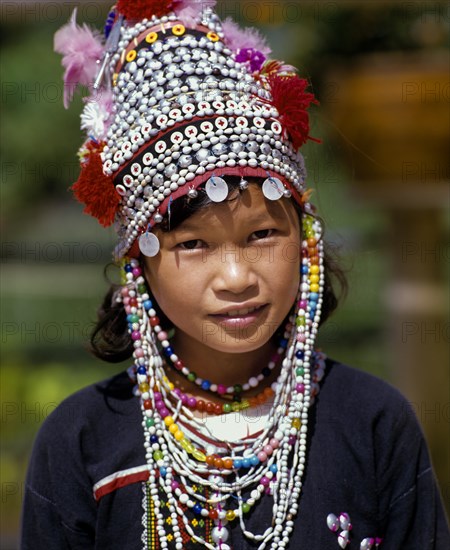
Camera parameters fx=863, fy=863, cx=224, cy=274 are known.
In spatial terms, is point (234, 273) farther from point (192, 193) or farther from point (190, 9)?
point (190, 9)

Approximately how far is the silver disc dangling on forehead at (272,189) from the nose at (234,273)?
0.46 feet

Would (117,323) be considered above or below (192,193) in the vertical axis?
below

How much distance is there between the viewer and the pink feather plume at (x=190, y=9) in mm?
2104

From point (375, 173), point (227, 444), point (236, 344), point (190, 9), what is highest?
point (190, 9)

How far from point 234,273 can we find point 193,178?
0.23 metres

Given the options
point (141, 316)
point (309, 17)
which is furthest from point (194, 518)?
point (309, 17)

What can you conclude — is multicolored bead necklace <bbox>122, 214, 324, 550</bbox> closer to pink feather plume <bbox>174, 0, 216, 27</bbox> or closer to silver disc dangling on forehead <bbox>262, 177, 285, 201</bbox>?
silver disc dangling on forehead <bbox>262, 177, 285, 201</bbox>

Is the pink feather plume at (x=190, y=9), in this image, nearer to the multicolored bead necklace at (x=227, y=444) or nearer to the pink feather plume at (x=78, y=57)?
the pink feather plume at (x=78, y=57)

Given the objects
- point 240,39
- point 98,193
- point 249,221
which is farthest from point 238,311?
point 240,39

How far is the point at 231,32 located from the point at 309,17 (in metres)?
1.87

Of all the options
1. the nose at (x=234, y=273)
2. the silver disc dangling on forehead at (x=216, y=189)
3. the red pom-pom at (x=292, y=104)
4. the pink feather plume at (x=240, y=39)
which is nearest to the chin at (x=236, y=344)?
the nose at (x=234, y=273)

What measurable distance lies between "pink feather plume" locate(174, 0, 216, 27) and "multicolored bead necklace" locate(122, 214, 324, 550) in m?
0.56

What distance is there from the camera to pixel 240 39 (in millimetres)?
2172

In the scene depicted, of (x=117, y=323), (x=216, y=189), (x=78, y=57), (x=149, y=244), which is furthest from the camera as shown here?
(x=117, y=323)
